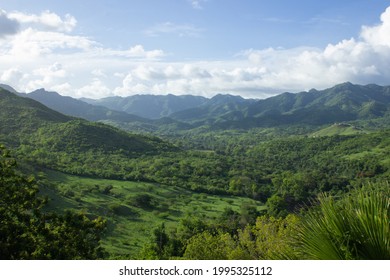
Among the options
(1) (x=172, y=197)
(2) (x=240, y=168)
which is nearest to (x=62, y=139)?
(2) (x=240, y=168)

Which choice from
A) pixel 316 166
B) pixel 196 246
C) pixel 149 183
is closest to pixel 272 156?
pixel 316 166

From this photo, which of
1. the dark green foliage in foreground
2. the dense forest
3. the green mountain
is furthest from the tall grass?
the green mountain

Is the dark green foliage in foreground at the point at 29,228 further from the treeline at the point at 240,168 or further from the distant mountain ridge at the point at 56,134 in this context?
the distant mountain ridge at the point at 56,134

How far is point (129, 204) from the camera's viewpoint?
79000mm

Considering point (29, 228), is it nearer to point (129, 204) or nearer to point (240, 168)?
point (129, 204)

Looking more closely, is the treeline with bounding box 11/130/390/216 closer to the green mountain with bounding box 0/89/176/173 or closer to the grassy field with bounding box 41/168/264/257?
the green mountain with bounding box 0/89/176/173

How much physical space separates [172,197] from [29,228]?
254ft

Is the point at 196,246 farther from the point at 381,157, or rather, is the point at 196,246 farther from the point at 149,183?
the point at 381,157

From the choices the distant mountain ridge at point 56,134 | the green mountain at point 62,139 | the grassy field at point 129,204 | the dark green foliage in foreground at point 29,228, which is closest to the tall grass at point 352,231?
the dark green foliage in foreground at point 29,228

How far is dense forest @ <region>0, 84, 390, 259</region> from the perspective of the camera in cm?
541

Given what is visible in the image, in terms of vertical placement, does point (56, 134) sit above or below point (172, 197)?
above
